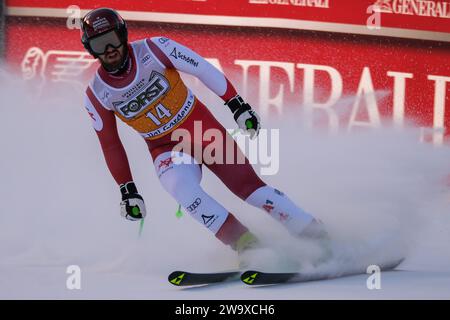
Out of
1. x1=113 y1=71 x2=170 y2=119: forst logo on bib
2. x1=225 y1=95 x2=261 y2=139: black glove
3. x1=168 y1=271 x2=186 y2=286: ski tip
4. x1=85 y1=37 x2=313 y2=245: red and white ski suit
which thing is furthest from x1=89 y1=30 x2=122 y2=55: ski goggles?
x1=168 y1=271 x2=186 y2=286: ski tip

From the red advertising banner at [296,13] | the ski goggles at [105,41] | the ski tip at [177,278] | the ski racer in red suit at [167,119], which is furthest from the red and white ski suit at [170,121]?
the red advertising banner at [296,13]

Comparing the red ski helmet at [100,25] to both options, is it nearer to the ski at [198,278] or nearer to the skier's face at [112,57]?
the skier's face at [112,57]

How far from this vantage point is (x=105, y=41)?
13.4 ft

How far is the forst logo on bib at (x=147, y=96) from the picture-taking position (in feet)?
13.9

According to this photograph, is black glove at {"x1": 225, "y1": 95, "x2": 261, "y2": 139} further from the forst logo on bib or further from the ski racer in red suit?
the forst logo on bib

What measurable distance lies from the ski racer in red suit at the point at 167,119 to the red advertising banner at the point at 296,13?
2.45 feet

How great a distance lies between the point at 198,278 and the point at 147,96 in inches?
35.7

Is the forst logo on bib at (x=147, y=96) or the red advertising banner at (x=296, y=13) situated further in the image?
the red advertising banner at (x=296, y=13)

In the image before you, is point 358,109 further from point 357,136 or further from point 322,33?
point 322,33

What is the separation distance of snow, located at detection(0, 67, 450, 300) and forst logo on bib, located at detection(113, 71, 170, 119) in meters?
0.64

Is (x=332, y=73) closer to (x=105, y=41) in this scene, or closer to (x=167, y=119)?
(x=167, y=119)
